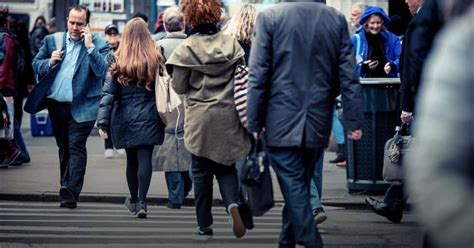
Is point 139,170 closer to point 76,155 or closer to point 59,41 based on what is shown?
point 76,155

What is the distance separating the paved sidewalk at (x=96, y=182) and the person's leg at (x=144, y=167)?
144cm

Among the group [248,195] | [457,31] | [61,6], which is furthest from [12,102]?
[457,31]

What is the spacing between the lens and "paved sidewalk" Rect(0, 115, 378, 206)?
12609 millimetres

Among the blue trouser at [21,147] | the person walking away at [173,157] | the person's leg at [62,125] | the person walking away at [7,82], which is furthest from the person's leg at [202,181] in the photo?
the blue trouser at [21,147]

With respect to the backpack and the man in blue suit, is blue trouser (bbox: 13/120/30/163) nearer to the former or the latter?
the backpack

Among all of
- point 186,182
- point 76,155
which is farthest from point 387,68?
point 76,155

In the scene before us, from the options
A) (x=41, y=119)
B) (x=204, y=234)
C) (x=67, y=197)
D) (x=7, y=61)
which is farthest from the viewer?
(x=41, y=119)

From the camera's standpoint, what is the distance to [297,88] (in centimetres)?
779

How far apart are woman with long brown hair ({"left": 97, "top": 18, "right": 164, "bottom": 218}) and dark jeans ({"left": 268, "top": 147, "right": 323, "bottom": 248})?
3.22 meters

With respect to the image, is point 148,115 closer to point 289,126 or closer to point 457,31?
point 289,126

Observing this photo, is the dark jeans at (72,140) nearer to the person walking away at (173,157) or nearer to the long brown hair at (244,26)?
the person walking away at (173,157)

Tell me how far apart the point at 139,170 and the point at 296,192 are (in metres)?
3.61

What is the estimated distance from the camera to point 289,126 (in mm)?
7730

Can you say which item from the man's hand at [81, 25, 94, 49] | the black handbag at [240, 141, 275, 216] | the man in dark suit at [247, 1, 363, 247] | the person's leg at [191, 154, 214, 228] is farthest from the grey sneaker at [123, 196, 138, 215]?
the man in dark suit at [247, 1, 363, 247]
